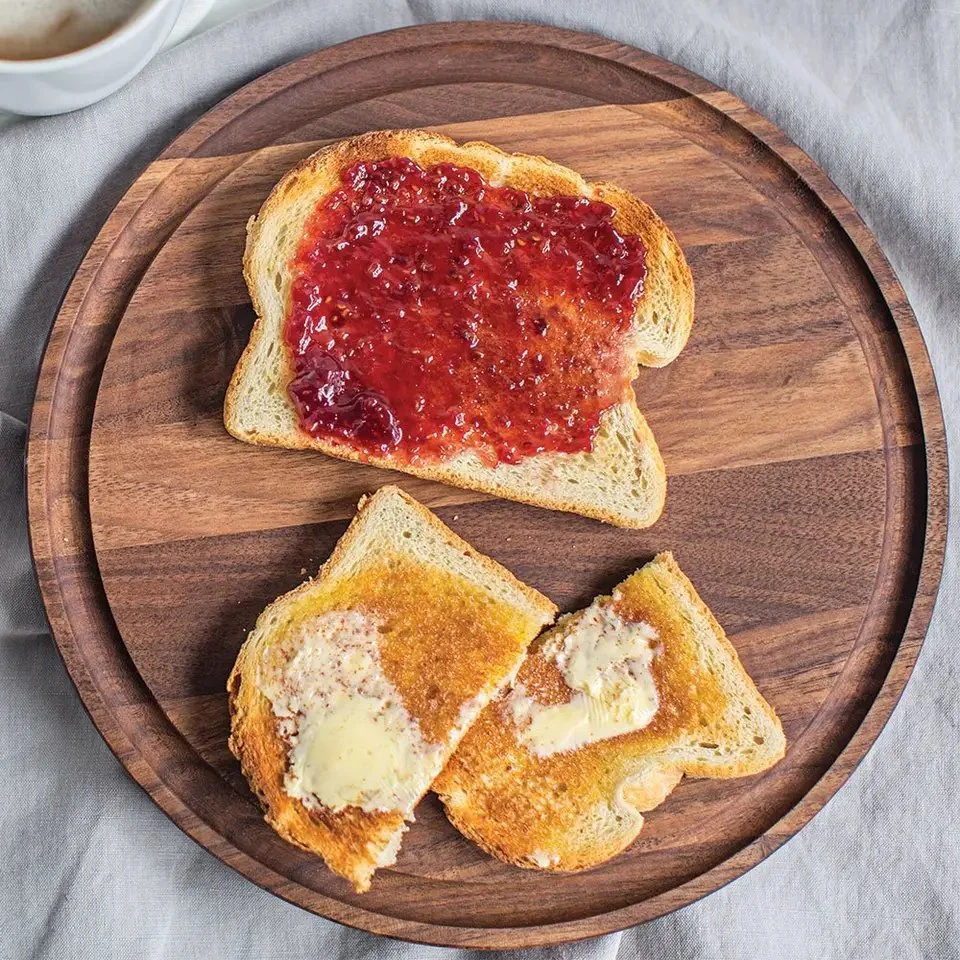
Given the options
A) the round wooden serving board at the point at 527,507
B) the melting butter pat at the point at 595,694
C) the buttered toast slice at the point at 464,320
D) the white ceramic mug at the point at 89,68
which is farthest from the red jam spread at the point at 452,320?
the white ceramic mug at the point at 89,68

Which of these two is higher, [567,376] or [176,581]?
[567,376]

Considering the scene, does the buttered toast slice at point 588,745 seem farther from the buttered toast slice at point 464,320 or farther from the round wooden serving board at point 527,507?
the buttered toast slice at point 464,320

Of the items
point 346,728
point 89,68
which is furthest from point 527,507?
point 89,68

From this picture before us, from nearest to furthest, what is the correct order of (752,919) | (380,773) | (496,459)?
1. (380,773)
2. (496,459)
3. (752,919)

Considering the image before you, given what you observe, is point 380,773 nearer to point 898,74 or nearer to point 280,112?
point 280,112

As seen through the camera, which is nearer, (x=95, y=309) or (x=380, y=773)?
(x=380, y=773)

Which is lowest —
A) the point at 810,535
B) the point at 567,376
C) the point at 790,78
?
the point at 810,535

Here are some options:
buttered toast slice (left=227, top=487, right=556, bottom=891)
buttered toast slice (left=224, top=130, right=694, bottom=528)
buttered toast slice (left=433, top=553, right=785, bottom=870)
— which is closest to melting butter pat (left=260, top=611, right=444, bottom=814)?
buttered toast slice (left=227, top=487, right=556, bottom=891)

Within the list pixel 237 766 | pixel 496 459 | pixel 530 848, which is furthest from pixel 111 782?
pixel 496 459
